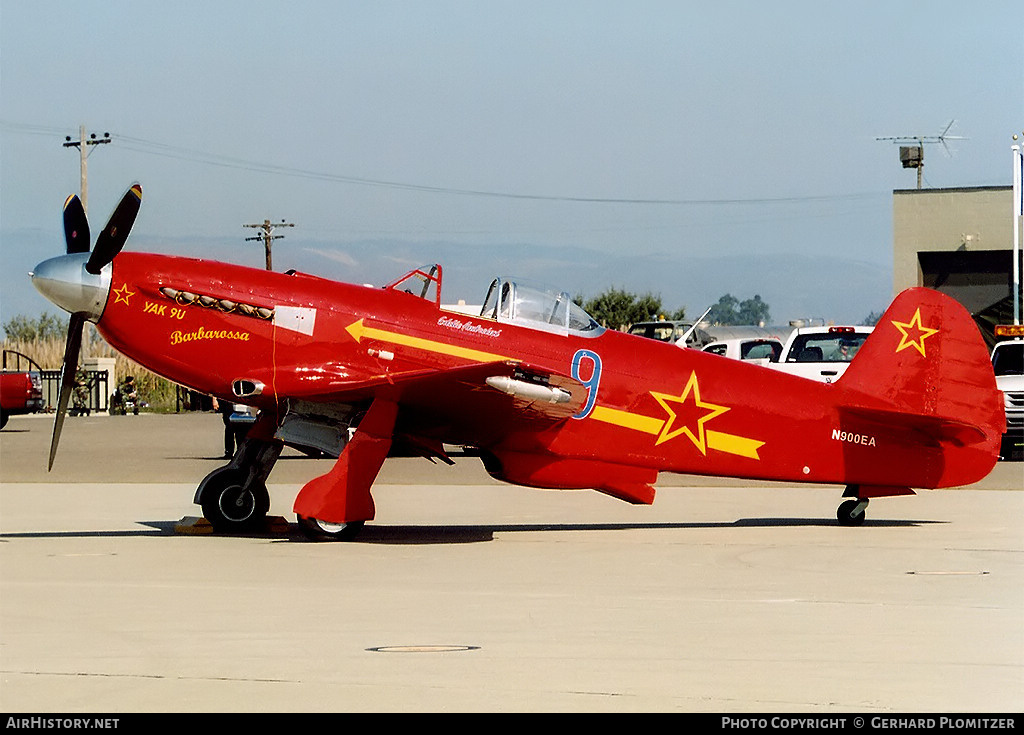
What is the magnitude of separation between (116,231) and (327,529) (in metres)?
3.11

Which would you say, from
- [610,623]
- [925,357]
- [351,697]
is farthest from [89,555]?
[925,357]

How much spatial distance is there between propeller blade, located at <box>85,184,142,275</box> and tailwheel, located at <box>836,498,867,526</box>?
7211mm

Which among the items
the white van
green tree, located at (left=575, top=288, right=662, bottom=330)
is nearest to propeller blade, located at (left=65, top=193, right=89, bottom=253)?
the white van

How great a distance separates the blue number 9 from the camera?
12.5 m

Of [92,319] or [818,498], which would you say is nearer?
[92,319]

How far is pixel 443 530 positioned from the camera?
1302cm

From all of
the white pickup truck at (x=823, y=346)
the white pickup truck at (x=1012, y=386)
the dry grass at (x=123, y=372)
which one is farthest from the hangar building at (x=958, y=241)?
the dry grass at (x=123, y=372)

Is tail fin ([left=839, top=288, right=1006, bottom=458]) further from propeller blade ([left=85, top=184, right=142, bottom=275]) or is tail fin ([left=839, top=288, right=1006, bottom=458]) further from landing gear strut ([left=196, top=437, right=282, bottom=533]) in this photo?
propeller blade ([left=85, top=184, right=142, bottom=275])

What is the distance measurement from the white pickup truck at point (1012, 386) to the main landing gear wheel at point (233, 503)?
1385 centimetres

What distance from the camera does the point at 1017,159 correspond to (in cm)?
4153

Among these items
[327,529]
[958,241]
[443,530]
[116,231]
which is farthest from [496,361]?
[958,241]

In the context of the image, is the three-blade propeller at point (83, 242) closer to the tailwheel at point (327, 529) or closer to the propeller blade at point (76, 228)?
the propeller blade at point (76, 228)
